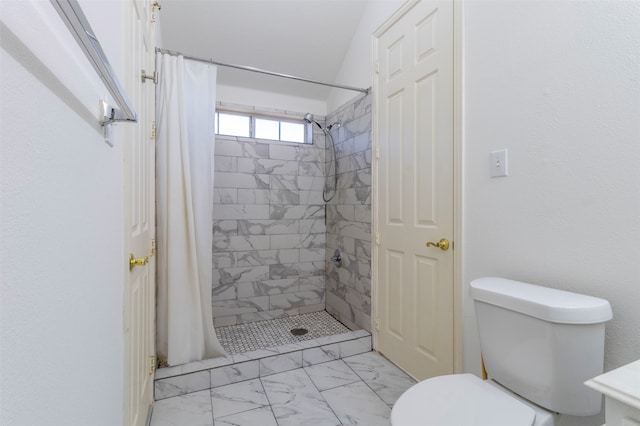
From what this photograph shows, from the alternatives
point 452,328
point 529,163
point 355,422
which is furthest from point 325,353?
point 529,163

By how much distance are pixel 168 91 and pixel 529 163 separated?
202 centimetres

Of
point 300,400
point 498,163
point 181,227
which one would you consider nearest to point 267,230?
point 181,227

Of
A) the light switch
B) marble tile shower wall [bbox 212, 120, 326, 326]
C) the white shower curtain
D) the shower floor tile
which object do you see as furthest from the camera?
marble tile shower wall [bbox 212, 120, 326, 326]

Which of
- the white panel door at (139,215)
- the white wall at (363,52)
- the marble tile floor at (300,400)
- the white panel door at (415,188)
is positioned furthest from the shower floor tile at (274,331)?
the white wall at (363,52)

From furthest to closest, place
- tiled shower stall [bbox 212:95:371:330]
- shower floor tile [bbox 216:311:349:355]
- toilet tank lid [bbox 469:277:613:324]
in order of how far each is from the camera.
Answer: tiled shower stall [bbox 212:95:371:330], shower floor tile [bbox 216:311:349:355], toilet tank lid [bbox 469:277:613:324]

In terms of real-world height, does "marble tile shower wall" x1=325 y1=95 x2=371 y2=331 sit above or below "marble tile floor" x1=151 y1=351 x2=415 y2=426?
above

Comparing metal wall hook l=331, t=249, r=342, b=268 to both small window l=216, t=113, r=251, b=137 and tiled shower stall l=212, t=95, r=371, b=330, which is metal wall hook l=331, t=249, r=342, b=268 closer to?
tiled shower stall l=212, t=95, r=371, b=330

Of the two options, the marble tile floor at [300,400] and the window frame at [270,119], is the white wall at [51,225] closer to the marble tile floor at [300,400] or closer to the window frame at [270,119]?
the marble tile floor at [300,400]

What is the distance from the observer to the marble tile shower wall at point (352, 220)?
244 centimetres

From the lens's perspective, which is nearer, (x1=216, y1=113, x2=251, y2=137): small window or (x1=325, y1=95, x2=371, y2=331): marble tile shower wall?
(x1=325, y1=95, x2=371, y2=331): marble tile shower wall

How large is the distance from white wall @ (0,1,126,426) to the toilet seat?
2.92ft

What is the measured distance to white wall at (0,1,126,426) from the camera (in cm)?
37

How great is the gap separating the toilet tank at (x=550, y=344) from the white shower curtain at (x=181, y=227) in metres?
1.68

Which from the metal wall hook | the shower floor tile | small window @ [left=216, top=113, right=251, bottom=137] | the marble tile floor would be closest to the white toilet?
the marble tile floor
